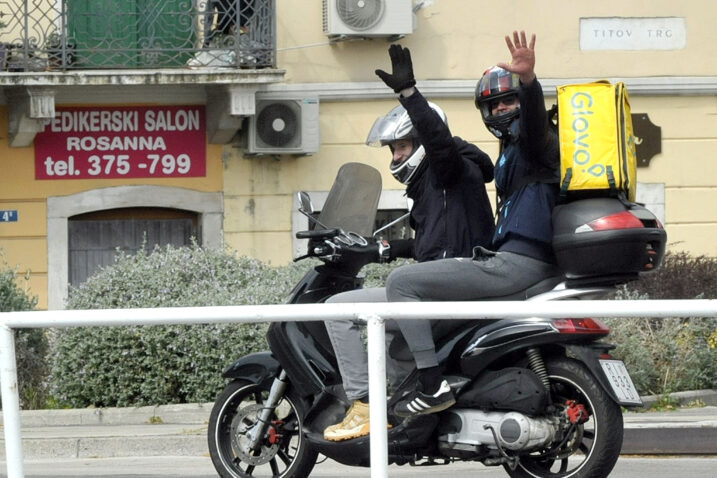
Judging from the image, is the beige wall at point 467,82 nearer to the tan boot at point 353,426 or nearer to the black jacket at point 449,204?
the black jacket at point 449,204

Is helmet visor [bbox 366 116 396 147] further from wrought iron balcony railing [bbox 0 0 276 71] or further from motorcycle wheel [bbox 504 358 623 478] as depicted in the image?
wrought iron balcony railing [bbox 0 0 276 71]

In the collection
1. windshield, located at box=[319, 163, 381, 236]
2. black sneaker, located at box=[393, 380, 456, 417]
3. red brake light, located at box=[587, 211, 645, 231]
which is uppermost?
windshield, located at box=[319, 163, 381, 236]

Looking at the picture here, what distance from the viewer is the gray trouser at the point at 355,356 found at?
5.89 metres

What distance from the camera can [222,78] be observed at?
561 inches

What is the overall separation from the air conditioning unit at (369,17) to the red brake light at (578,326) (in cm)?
951

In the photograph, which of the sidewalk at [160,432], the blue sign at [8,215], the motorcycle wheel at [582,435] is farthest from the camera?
the blue sign at [8,215]

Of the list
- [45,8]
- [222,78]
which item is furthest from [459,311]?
[45,8]

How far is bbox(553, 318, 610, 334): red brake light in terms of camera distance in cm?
547

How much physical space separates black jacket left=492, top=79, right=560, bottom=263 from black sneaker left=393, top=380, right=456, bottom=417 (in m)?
0.67

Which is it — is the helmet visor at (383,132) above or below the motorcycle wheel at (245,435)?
above

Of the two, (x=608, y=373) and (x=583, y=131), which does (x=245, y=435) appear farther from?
(x=583, y=131)

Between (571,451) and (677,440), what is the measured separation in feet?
10.1

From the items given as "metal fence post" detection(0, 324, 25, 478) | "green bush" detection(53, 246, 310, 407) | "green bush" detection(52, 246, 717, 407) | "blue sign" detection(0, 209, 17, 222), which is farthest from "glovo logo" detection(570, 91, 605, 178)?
"blue sign" detection(0, 209, 17, 222)

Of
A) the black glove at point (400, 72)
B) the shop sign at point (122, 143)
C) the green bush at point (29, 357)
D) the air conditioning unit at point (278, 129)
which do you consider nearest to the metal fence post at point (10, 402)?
the black glove at point (400, 72)
